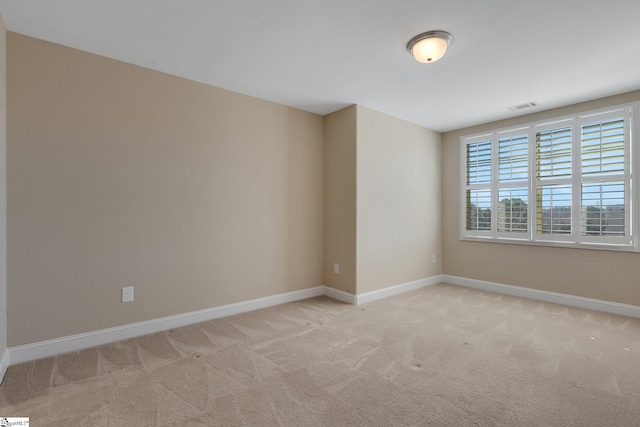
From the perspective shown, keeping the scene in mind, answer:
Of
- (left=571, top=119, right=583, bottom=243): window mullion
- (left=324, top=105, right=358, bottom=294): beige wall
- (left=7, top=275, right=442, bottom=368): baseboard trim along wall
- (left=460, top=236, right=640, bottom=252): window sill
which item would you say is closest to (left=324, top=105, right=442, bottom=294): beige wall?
(left=324, top=105, right=358, bottom=294): beige wall

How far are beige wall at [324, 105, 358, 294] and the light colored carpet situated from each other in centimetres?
85

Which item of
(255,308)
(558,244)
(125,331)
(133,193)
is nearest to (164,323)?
(125,331)

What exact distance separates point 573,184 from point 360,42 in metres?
3.24

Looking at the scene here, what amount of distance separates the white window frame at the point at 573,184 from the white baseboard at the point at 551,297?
2.05 feet

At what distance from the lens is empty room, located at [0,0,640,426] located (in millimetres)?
1978

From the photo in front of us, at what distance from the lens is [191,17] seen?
2105mm

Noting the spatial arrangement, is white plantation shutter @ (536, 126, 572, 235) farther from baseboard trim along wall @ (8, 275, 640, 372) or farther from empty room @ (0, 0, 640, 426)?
baseboard trim along wall @ (8, 275, 640, 372)

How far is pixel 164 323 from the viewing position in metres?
2.91

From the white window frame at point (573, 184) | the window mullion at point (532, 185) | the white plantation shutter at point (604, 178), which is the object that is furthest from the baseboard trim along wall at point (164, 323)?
the white plantation shutter at point (604, 178)

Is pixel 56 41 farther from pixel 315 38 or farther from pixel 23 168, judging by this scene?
pixel 315 38

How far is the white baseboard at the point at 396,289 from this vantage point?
152 inches

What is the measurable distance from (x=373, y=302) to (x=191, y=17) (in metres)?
3.41

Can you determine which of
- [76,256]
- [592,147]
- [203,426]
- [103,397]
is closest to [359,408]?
[203,426]

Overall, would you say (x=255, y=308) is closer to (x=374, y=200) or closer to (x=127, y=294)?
(x=127, y=294)
